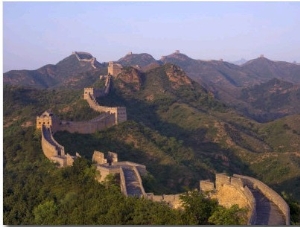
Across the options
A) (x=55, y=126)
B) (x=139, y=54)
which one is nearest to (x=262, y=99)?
(x=139, y=54)

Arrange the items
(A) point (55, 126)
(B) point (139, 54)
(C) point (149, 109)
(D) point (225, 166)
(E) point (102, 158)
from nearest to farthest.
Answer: (E) point (102, 158) → (A) point (55, 126) → (D) point (225, 166) → (C) point (149, 109) → (B) point (139, 54)

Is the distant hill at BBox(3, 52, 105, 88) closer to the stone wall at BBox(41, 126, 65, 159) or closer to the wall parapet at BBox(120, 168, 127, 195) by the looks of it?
the stone wall at BBox(41, 126, 65, 159)

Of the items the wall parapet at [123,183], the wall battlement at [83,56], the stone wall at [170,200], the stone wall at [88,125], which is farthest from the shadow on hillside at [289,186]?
the wall battlement at [83,56]

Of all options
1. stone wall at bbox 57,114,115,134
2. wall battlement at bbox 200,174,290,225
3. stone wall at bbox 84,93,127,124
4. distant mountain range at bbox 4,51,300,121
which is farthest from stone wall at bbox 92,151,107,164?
distant mountain range at bbox 4,51,300,121

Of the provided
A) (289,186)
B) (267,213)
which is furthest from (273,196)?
(289,186)

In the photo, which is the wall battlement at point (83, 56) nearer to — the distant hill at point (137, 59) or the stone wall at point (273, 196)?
the distant hill at point (137, 59)

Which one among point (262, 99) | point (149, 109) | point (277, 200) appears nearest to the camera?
point (277, 200)

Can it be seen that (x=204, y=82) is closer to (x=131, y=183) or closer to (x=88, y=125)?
(x=88, y=125)

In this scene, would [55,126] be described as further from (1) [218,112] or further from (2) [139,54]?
(2) [139,54]
